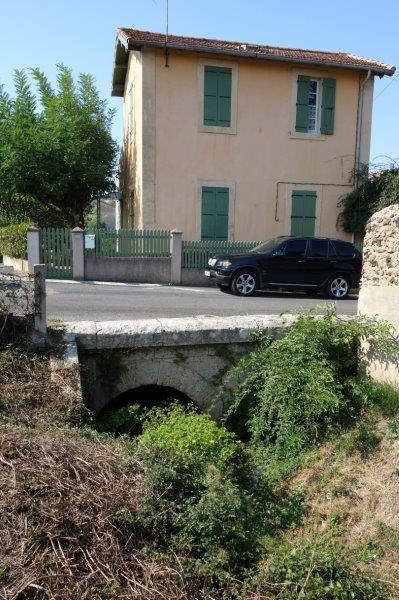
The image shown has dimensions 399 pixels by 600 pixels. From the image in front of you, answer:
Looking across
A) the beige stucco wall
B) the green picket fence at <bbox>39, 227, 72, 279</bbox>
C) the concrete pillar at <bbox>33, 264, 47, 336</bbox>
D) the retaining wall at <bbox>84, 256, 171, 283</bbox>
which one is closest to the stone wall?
the concrete pillar at <bbox>33, 264, 47, 336</bbox>

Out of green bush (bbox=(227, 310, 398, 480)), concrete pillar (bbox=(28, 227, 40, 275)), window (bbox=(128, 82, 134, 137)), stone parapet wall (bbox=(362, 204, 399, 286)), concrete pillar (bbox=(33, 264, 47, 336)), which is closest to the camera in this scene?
concrete pillar (bbox=(33, 264, 47, 336))

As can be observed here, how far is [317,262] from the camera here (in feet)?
40.5

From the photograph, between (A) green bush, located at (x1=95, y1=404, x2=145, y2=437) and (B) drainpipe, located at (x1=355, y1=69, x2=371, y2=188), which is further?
(B) drainpipe, located at (x1=355, y1=69, x2=371, y2=188)

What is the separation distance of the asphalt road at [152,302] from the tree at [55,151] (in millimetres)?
5105

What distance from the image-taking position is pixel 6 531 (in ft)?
10.0

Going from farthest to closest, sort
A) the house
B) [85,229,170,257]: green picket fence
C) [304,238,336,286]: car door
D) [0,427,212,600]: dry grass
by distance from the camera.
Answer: the house, [85,229,170,257]: green picket fence, [304,238,336,286]: car door, [0,427,212,600]: dry grass

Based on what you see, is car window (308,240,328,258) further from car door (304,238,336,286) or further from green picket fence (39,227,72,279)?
green picket fence (39,227,72,279)

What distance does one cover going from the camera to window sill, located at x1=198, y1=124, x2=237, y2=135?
48.9 feet

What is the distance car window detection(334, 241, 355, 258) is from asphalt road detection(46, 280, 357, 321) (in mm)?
1133

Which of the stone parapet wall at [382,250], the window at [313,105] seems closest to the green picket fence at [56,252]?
the window at [313,105]

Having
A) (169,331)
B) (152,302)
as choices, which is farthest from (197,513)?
(152,302)

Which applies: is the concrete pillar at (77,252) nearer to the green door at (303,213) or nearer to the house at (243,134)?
the house at (243,134)

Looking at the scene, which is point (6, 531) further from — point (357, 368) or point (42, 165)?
point (42, 165)

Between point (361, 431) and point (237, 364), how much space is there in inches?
67.0
